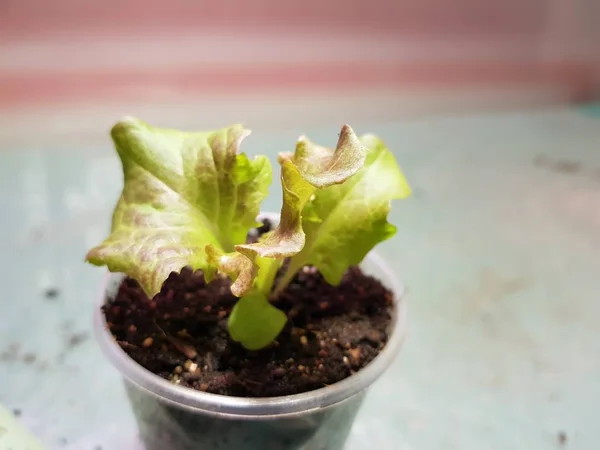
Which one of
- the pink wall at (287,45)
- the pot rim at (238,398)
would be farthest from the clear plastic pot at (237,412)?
the pink wall at (287,45)

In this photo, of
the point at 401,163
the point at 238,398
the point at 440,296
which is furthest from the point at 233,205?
the point at 401,163

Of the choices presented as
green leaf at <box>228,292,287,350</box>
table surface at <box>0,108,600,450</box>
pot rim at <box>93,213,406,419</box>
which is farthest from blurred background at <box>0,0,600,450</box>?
green leaf at <box>228,292,287,350</box>

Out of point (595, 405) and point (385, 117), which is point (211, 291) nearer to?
point (595, 405)

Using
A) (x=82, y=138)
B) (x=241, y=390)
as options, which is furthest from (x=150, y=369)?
(x=82, y=138)

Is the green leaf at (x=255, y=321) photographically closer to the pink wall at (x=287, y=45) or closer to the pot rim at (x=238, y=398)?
the pot rim at (x=238, y=398)

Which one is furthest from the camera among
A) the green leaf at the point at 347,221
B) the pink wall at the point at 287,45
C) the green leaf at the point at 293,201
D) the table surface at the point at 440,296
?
the pink wall at the point at 287,45

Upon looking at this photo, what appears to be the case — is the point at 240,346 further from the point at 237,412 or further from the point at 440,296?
the point at 440,296
